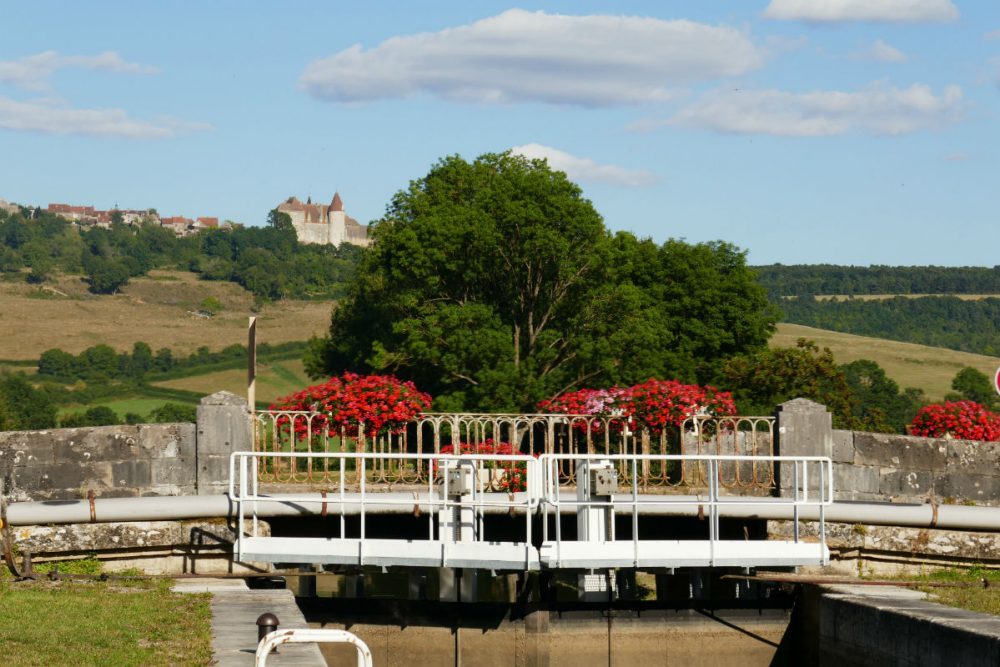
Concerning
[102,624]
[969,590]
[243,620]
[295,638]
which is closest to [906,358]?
[969,590]

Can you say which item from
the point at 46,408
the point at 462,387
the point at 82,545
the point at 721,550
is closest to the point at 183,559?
the point at 82,545

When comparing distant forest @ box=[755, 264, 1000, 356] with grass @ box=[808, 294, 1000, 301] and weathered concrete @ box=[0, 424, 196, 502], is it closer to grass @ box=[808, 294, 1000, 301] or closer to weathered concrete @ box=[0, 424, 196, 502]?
grass @ box=[808, 294, 1000, 301]

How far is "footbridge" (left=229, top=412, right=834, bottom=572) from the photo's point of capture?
1397 centimetres

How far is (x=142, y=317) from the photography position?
166125 millimetres

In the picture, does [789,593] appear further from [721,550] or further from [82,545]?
[82,545]

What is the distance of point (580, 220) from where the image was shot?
43.2 metres

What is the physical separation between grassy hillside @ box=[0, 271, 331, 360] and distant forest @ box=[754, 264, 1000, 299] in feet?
206

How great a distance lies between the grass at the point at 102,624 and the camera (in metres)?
9.85

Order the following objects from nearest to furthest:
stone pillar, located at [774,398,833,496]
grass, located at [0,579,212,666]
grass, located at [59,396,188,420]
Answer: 1. grass, located at [0,579,212,666]
2. stone pillar, located at [774,398,833,496]
3. grass, located at [59,396,188,420]

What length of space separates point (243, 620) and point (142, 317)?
159719 mm

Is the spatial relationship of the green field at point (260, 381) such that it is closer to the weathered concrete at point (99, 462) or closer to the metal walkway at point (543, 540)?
the weathered concrete at point (99, 462)

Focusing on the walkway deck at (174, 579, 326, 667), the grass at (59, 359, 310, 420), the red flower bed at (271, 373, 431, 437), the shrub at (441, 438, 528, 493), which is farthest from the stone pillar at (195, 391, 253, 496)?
the grass at (59, 359, 310, 420)

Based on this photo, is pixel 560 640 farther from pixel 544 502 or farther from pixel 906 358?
pixel 906 358

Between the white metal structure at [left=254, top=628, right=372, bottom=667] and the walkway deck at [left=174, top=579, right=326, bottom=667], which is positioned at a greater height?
the white metal structure at [left=254, top=628, right=372, bottom=667]
